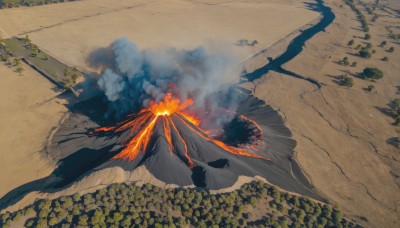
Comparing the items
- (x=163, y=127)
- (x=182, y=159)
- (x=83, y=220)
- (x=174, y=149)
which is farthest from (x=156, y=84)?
(x=83, y=220)

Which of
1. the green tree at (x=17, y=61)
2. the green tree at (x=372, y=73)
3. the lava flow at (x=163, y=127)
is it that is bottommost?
the green tree at (x=372, y=73)

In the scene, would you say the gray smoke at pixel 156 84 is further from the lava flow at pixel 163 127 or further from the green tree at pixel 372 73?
the green tree at pixel 372 73

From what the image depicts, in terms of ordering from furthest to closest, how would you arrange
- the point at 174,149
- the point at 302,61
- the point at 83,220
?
the point at 302,61 < the point at 174,149 < the point at 83,220

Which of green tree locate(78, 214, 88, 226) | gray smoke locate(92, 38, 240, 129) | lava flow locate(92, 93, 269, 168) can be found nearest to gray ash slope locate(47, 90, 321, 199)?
lava flow locate(92, 93, 269, 168)

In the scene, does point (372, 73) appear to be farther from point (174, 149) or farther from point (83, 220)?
point (83, 220)

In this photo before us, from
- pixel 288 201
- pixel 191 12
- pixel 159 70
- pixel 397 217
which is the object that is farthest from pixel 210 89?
pixel 191 12

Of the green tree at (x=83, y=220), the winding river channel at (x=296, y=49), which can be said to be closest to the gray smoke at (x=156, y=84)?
the winding river channel at (x=296, y=49)

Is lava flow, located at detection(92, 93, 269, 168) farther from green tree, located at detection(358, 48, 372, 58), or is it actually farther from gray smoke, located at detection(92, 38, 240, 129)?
green tree, located at detection(358, 48, 372, 58)
